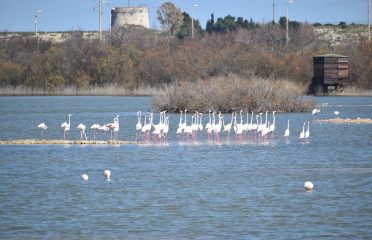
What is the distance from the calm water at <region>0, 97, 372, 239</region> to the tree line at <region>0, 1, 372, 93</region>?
35441mm

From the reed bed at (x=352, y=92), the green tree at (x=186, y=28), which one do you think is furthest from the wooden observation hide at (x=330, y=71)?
the green tree at (x=186, y=28)

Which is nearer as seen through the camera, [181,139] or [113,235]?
[113,235]

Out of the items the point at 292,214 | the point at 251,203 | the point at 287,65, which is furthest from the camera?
the point at 287,65

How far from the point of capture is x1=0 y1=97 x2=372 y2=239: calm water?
17.2 meters

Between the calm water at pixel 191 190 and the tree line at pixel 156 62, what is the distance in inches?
1395

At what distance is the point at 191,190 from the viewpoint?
2162 cm

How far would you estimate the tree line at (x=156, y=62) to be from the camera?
234 feet

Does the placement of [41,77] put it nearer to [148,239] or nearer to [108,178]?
[108,178]

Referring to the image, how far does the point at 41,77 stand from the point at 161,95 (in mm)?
29982

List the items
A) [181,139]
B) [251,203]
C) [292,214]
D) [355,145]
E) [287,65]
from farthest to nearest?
1. [287,65]
2. [181,139]
3. [355,145]
4. [251,203]
5. [292,214]

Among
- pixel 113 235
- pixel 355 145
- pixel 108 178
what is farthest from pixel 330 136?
pixel 113 235

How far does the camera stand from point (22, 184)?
2255cm

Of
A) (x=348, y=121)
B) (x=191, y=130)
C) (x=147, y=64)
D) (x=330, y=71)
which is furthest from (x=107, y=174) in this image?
(x=147, y=64)

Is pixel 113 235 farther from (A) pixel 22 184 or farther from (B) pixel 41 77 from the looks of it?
(B) pixel 41 77
